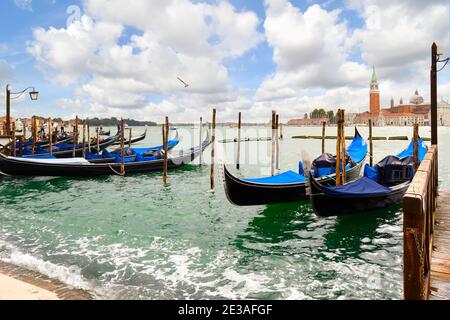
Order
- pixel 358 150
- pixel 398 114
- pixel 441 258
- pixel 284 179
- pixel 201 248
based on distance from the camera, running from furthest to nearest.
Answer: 1. pixel 398 114
2. pixel 358 150
3. pixel 284 179
4. pixel 201 248
5. pixel 441 258

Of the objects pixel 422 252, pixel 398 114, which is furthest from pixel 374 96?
pixel 422 252

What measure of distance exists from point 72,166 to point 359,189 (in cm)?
1112

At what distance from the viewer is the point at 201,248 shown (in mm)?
5680

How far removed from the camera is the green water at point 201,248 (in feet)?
14.0

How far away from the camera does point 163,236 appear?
249 inches

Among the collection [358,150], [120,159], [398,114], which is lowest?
[120,159]

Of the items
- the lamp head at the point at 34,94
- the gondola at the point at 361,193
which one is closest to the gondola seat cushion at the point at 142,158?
the lamp head at the point at 34,94

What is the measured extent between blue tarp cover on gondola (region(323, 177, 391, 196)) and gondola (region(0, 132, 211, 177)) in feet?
32.8

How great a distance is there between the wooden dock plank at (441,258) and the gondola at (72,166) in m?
11.7

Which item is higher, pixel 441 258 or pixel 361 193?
pixel 361 193

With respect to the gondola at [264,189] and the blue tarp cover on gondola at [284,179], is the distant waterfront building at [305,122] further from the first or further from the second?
the gondola at [264,189]

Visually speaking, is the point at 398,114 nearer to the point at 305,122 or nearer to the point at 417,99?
the point at 417,99

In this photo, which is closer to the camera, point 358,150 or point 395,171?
point 395,171
